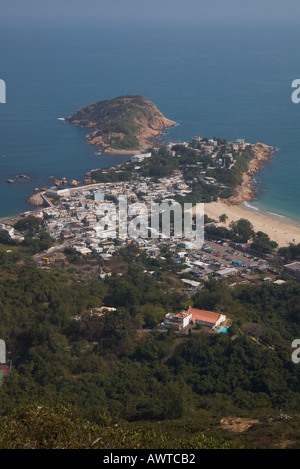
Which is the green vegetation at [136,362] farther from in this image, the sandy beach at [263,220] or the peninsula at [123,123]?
the peninsula at [123,123]

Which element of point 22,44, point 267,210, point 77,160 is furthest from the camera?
point 22,44

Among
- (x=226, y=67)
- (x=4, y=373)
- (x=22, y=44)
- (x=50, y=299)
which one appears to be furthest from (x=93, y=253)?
(x=22, y=44)

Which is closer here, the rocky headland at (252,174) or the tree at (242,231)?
the tree at (242,231)

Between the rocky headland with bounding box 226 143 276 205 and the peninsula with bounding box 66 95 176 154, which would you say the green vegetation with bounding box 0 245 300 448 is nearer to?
the rocky headland with bounding box 226 143 276 205

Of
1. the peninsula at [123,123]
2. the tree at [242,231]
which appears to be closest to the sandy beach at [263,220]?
the tree at [242,231]

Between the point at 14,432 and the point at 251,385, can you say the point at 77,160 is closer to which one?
the point at 251,385

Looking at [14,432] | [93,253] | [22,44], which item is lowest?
[93,253]

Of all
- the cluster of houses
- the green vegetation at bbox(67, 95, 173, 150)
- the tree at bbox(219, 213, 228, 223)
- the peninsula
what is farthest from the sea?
the cluster of houses
